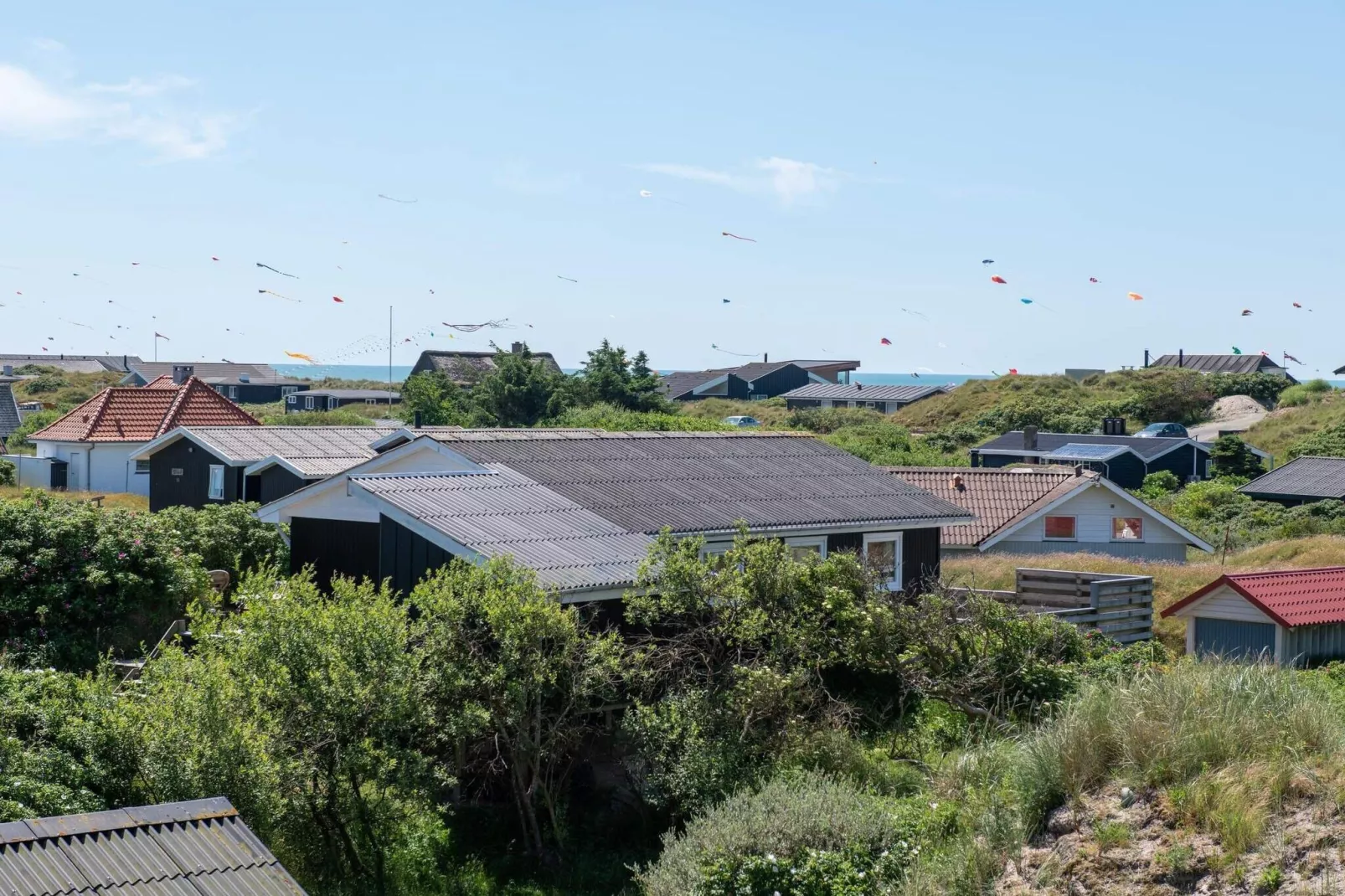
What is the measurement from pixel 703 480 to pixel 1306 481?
3438 cm

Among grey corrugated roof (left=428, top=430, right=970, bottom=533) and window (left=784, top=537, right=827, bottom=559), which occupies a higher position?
grey corrugated roof (left=428, top=430, right=970, bottom=533)

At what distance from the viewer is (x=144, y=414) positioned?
141ft

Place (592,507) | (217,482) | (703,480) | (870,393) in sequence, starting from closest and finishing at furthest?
(592,507), (703,480), (217,482), (870,393)

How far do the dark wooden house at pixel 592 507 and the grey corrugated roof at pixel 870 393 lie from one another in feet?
229

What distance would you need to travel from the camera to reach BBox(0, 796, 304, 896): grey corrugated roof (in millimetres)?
7008

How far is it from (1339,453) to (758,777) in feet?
165

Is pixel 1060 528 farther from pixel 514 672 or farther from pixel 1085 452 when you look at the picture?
pixel 1085 452

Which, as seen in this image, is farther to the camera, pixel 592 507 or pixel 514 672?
pixel 592 507

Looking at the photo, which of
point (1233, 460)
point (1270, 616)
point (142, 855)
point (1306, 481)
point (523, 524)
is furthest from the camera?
point (1233, 460)

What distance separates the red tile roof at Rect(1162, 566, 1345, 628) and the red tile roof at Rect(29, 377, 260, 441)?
29913 millimetres

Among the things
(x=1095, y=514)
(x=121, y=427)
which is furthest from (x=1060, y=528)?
(x=121, y=427)

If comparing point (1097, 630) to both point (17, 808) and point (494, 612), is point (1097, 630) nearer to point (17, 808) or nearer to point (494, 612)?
point (494, 612)

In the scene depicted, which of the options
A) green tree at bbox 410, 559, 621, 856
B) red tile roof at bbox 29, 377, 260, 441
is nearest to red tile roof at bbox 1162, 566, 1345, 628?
green tree at bbox 410, 559, 621, 856

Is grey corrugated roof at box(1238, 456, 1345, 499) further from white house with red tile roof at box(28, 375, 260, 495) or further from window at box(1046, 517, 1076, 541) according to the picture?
white house with red tile roof at box(28, 375, 260, 495)
